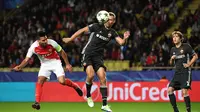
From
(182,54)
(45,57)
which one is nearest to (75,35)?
(45,57)

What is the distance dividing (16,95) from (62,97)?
197 centimetres

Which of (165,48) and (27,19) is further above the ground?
(27,19)

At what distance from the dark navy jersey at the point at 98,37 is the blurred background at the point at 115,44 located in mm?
3194

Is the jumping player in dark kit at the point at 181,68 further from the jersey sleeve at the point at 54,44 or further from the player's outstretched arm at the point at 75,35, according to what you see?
the jersey sleeve at the point at 54,44

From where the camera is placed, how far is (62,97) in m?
21.2

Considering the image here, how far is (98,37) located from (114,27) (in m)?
12.6

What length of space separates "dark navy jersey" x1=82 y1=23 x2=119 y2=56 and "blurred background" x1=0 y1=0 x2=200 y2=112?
3.19m

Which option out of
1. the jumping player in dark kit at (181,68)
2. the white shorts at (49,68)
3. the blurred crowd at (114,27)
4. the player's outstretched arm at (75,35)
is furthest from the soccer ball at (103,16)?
the blurred crowd at (114,27)

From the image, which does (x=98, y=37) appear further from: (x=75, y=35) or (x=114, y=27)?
(x=114, y=27)

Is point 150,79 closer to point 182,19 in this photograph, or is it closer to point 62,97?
point 62,97

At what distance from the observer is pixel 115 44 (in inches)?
969

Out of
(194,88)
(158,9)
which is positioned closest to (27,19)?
(158,9)

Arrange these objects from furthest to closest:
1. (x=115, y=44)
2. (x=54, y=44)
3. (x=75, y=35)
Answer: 1. (x=115, y=44)
2. (x=54, y=44)
3. (x=75, y=35)

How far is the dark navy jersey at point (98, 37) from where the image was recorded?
13750 mm
